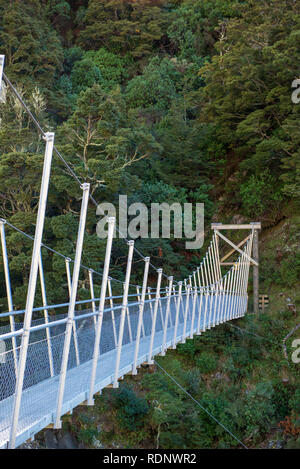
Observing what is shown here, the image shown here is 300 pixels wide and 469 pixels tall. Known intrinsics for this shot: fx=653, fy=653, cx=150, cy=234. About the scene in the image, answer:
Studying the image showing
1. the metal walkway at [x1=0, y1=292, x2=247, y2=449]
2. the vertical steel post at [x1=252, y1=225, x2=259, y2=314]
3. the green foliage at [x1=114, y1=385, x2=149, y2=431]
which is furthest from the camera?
the vertical steel post at [x1=252, y1=225, x2=259, y2=314]

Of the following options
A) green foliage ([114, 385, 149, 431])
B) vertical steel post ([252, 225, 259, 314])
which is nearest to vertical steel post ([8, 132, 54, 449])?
green foliage ([114, 385, 149, 431])

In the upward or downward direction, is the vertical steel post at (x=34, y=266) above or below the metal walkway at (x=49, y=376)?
above

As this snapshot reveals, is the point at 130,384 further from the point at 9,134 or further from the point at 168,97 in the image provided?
the point at 168,97

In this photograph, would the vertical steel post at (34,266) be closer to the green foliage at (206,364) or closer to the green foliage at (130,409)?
the green foliage at (130,409)

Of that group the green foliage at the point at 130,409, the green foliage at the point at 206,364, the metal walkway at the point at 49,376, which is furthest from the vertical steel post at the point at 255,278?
the metal walkway at the point at 49,376

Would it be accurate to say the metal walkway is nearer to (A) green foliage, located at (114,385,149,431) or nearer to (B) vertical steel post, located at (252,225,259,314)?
(A) green foliage, located at (114,385,149,431)

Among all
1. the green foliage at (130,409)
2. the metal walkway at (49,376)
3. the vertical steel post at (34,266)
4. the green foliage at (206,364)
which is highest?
the vertical steel post at (34,266)

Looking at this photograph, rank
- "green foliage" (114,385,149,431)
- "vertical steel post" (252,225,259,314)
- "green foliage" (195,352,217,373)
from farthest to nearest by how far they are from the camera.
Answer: "vertical steel post" (252,225,259,314) → "green foliage" (195,352,217,373) → "green foliage" (114,385,149,431)

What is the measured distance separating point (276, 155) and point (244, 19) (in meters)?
4.29

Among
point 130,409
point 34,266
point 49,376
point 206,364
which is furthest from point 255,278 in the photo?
point 34,266

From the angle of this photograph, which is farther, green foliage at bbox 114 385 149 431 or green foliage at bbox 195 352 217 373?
green foliage at bbox 195 352 217 373

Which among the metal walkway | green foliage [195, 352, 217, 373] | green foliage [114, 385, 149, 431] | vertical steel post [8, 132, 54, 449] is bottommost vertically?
green foliage [114, 385, 149, 431]

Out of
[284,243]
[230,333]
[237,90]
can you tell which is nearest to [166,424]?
[230,333]
